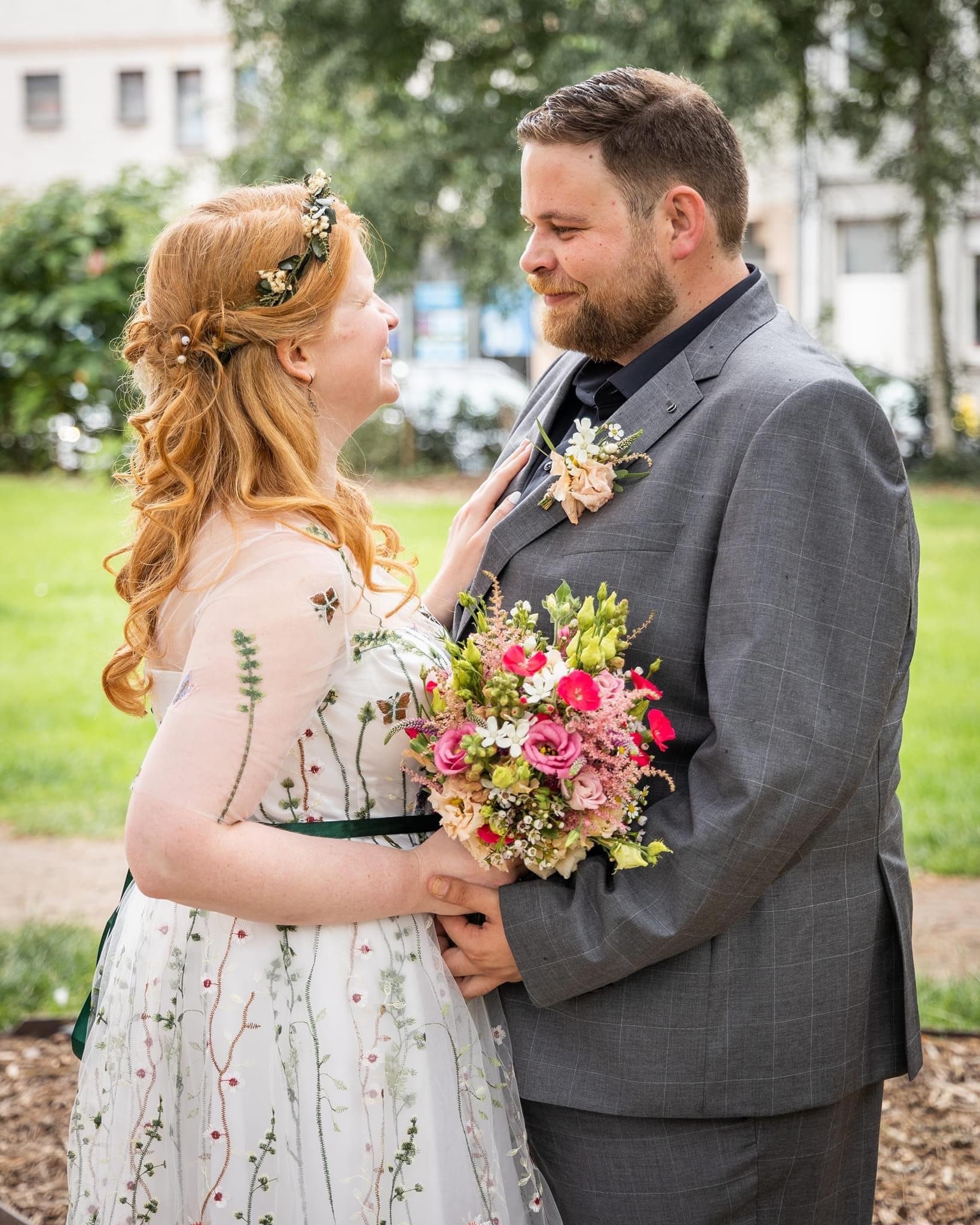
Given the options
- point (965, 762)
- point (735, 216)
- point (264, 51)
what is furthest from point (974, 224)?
point (735, 216)

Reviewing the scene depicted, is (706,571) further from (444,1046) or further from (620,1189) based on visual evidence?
(620,1189)

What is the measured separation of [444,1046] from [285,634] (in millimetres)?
779

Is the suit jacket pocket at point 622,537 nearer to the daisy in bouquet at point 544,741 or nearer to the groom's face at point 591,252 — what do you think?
the daisy in bouquet at point 544,741

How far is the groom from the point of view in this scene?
2125 millimetres

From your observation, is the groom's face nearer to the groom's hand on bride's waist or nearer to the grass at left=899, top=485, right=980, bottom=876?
the groom's hand on bride's waist

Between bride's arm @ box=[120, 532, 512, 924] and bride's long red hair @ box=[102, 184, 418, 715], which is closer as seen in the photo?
bride's arm @ box=[120, 532, 512, 924]

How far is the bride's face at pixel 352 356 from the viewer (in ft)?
7.68

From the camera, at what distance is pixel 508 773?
2.00m

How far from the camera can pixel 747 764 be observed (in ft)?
6.83

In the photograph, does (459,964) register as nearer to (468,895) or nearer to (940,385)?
(468,895)

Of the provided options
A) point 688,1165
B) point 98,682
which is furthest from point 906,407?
point 688,1165

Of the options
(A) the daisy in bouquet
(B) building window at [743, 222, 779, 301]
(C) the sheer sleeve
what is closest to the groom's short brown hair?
(A) the daisy in bouquet

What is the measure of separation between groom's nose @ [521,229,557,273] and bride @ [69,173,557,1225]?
37 centimetres

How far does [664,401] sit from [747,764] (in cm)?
72
